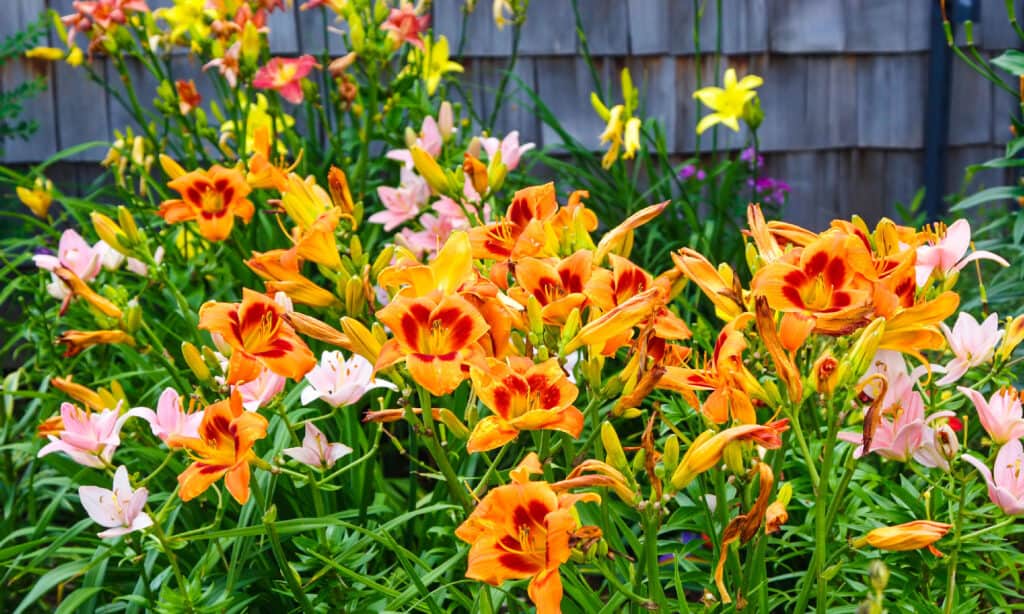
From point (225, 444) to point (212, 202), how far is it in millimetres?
791

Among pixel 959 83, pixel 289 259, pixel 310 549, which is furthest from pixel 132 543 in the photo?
pixel 959 83

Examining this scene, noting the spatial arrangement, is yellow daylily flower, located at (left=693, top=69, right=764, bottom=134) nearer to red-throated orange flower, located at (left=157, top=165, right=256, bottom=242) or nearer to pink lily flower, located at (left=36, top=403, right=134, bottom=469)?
red-throated orange flower, located at (left=157, top=165, right=256, bottom=242)

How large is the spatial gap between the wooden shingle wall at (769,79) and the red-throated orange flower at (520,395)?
2718 mm

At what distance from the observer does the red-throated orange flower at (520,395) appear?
97 centimetres

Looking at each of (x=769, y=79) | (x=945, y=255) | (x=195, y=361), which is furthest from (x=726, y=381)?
(x=769, y=79)

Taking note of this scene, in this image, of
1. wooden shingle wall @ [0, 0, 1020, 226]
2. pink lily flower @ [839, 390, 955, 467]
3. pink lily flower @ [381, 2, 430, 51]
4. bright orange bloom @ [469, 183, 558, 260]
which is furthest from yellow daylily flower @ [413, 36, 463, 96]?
pink lily flower @ [839, 390, 955, 467]

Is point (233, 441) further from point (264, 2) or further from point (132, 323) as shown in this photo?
point (264, 2)

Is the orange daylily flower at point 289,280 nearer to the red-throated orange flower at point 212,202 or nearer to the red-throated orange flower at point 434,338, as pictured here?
the red-throated orange flower at point 434,338

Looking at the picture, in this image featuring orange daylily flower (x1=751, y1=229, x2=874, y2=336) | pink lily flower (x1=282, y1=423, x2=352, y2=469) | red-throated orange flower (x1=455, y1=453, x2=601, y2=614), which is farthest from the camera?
pink lily flower (x1=282, y1=423, x2=352, y2=469)

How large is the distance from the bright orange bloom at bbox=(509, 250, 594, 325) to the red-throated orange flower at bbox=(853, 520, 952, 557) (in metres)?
0.37

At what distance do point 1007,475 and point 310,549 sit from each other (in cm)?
87

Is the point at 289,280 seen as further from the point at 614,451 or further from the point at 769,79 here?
the point at 769,79

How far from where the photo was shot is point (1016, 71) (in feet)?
7.34

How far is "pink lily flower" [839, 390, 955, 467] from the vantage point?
44.6 inches
